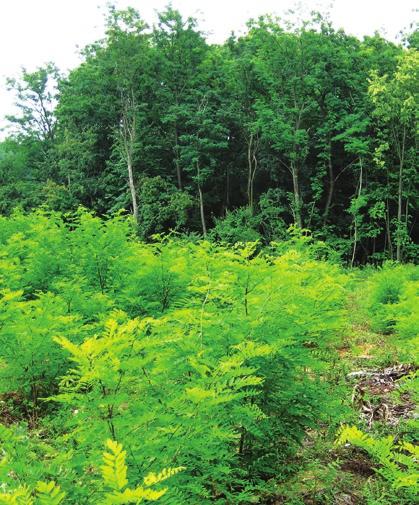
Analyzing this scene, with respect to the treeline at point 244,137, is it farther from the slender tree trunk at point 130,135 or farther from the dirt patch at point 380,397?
the dirt patch at point 380,397

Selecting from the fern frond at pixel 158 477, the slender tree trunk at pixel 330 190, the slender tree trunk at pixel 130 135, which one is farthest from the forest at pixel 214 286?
the slender tree trunk at pixel 330 190

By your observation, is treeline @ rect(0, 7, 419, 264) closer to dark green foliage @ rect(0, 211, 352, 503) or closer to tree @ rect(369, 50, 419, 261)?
tree @ rect(369, 50, 419, 261)

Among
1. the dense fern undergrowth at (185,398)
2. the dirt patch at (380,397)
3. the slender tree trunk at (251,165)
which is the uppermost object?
the slender tree trunk at (251,165)

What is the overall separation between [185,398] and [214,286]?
1232 mm

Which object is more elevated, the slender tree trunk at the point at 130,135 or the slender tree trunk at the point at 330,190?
the slender tree trunk at the point at 130,135

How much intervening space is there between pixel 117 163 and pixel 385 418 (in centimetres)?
2600

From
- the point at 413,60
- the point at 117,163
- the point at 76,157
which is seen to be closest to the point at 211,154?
the point at 117,163

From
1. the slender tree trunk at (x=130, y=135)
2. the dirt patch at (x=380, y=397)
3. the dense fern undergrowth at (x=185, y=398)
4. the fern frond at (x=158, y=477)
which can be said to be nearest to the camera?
the fern frond at (x=158, y=477)

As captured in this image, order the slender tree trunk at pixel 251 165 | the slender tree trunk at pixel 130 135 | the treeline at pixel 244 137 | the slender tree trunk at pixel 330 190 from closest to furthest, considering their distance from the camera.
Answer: the treeline at pixel 244 137 → the slender tree trunk at pixel 330 190 → the slender tree trunk at pixel 130 135 → the slender tree trunk at pixel 251 165

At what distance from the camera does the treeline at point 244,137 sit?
24.4 m

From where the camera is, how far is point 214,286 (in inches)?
147

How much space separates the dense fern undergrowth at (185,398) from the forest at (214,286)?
0.06 ft

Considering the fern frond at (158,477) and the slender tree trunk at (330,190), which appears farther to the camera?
the slender tree trunk at (330,190)

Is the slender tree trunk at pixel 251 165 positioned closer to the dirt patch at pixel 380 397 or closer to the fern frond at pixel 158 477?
the dirt patch at pixel 380 397
